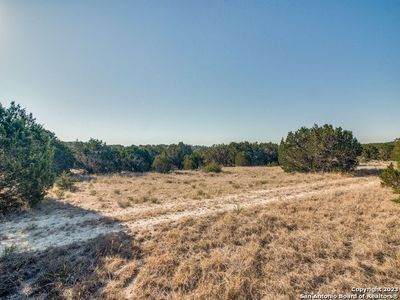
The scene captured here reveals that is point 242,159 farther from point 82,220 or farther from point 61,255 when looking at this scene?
point 61,255

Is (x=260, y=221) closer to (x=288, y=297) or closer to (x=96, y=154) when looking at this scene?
(x=288, y=297)

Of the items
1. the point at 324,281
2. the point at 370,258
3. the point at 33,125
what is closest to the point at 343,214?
the point at 370,258

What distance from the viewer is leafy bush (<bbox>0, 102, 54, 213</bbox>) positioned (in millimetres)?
11641

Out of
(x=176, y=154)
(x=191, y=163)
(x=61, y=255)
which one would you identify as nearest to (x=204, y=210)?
(x=61, y=255)

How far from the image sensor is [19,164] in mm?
11633

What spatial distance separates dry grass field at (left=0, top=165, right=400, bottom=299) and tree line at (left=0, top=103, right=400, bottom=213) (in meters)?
1.82

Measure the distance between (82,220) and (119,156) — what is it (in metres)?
31.4

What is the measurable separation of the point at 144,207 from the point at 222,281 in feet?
26.1

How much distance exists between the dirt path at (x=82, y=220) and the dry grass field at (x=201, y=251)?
0.05 m

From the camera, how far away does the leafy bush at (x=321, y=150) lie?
84.9 ft

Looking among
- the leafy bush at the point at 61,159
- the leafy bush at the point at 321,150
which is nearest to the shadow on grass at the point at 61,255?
the leafy bush at the point at 321,150

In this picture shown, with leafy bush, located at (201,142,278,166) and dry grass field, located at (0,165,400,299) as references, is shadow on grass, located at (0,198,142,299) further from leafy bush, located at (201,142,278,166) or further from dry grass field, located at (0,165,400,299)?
leafy bush, located at (201,142,278,166)

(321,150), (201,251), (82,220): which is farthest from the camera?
(321,150)

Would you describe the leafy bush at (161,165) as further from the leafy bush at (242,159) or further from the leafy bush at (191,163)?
the leafy bush at (242,159)
